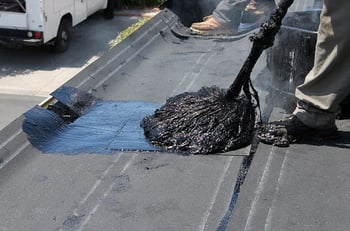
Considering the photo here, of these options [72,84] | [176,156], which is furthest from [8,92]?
[176,156]

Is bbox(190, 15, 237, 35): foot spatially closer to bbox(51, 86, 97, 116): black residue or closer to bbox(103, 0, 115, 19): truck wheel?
bbox(51, 86, 97, 116): black residue

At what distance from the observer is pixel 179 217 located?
69.1 inches

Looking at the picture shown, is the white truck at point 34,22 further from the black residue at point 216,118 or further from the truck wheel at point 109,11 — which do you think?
the black residue at point 216,118

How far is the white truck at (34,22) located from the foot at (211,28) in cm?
323

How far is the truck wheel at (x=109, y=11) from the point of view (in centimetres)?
940

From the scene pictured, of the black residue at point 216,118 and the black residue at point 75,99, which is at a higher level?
the black residue at point 216,118

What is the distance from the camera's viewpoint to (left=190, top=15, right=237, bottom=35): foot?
4180mm

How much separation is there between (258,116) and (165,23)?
1.78 m

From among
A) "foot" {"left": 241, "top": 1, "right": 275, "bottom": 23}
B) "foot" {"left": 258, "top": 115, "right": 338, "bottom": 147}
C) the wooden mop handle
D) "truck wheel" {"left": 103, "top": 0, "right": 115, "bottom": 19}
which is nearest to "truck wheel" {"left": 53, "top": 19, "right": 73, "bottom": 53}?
"truck wheel" {"left": 103, "top": 0, "right": 115, "bottom": 19}

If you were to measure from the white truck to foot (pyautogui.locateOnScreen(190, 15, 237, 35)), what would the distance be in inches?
127

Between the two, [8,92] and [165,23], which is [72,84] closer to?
[165,23]

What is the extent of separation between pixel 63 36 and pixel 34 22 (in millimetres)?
800

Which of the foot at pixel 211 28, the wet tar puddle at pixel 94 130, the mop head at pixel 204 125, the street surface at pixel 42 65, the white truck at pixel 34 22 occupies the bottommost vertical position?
the street surface at pixel 42 65

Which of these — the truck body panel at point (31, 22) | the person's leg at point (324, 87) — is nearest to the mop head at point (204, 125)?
the person's leg at point (324, 87)
